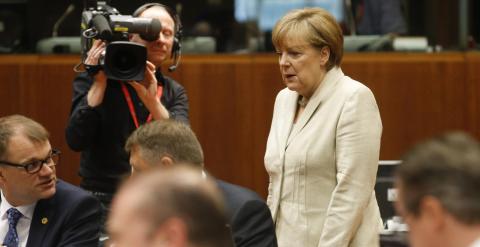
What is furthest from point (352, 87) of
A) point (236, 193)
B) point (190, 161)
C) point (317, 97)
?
point (190, 161)

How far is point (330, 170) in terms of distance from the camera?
3561 millimetres

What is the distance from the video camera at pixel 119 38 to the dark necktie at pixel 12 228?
617 millimetres

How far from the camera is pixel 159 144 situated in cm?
302

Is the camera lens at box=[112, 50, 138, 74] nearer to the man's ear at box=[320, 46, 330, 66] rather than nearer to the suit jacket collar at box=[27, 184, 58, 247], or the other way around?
the suit jacket collar at box=[27, 184, 58, 247]

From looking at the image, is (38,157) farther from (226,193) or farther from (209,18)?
(209,18)

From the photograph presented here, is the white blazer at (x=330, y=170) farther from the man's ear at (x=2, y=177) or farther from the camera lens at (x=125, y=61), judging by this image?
the man's ear at (x=2, y=177)

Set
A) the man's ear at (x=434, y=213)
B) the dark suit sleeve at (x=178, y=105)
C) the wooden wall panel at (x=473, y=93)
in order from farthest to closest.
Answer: the wooden wall panel at (x=473, y=93) < the dark suit sleeve at (x=178, y=105) < the man's ear at (x=434, y=213)

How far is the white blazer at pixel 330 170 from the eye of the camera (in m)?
3.51

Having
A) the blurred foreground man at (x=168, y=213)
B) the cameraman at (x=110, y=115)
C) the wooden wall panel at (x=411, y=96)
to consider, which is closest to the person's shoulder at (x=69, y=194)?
the cameraman at (x=110, y=115)

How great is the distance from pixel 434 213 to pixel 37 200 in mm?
2104

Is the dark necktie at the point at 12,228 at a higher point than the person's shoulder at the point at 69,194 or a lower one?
lower

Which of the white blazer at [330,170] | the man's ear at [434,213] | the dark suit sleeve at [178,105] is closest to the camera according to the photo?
the man's ear at [434,213]

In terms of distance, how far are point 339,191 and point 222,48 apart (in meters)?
2.32

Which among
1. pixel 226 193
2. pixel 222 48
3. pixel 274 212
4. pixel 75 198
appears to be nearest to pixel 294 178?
pixel 274 212
